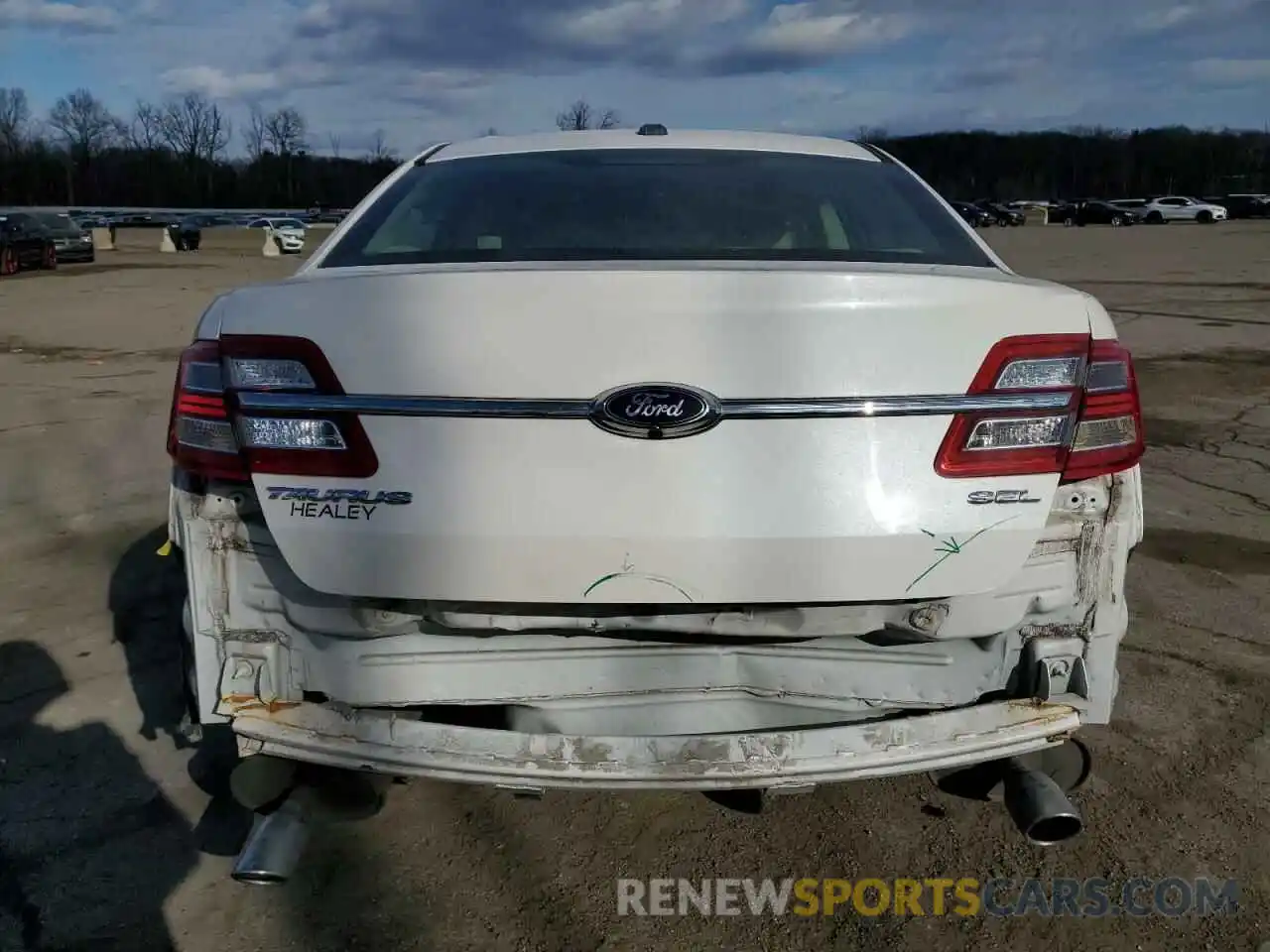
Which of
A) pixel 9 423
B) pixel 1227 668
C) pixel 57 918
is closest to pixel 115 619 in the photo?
pixel 57 918

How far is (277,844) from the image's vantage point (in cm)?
217

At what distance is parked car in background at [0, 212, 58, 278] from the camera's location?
1057 inches

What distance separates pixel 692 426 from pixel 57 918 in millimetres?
1858

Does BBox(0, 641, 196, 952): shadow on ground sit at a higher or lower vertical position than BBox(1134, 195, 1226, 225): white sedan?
lower

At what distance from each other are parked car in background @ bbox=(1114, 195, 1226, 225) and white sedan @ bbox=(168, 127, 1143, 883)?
66.3 meters

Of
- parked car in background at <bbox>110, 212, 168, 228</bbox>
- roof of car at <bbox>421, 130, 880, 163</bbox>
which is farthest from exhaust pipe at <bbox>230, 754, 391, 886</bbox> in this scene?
parked car in background at <bbox>110, 212, 168, 228</bbox>

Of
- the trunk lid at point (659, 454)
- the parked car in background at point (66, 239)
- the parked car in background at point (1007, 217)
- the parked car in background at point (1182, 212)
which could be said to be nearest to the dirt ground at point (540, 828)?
the trunk lid at point (659, 454)

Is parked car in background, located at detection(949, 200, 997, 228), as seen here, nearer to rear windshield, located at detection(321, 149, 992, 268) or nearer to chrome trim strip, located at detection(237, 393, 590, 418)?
rear windshield, located at detection(321, 149, 992, 268)

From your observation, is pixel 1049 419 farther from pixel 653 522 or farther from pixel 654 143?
pixel 654 143

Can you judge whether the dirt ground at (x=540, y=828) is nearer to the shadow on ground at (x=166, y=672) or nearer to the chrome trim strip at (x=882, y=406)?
the shadow on ground at (x=166, y=672)

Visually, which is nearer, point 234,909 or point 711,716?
point 711,716

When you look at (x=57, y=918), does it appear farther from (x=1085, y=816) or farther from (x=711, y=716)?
(x=1085, y=816)

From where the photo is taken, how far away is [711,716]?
2.22 meters

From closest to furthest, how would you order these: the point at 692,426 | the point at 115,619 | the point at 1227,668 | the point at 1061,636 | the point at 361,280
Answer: the point at 692,426
the point at 361,280
the point at 1061,636
the point at 1227,668
the point at 115,619
